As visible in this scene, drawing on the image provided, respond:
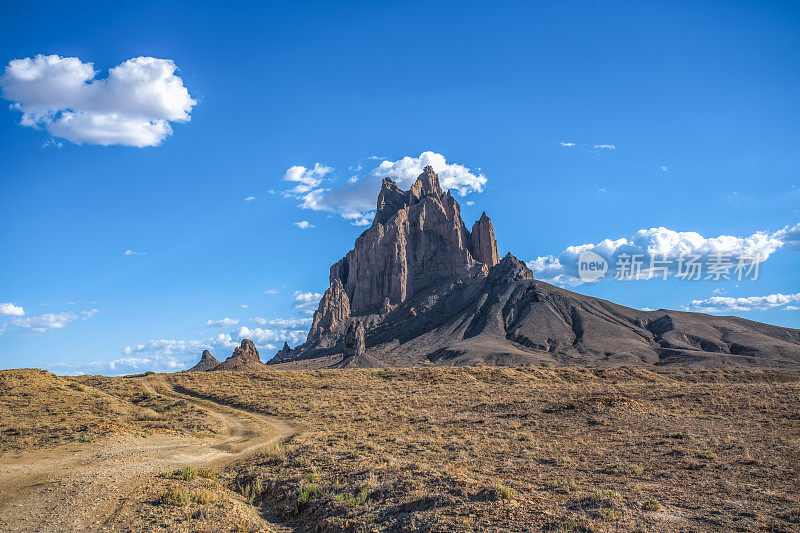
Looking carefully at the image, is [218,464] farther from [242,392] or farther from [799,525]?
[242,392]

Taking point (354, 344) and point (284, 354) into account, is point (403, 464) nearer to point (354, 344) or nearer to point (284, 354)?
point (354, 344)

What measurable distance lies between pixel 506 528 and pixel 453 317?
471ft

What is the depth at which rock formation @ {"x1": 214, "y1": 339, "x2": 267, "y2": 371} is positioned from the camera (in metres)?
104

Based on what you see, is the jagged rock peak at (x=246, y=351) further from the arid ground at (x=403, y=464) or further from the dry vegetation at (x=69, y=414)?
the arid ground at (x=403, y=464)

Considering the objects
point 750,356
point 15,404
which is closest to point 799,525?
point 15,404

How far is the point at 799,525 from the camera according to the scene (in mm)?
10195

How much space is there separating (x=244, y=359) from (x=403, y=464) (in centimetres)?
10250

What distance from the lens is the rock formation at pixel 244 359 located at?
342 ft

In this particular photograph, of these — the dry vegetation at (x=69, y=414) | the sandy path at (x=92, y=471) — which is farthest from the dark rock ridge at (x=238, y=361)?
the sandy path at (x=92, y=471)

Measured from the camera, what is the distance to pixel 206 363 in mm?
117250

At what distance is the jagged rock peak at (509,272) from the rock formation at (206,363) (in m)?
93.7

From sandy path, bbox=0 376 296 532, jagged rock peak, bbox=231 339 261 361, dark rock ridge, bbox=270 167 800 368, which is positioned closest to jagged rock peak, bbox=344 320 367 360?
dark rock ridge, bbox=270 167 800 368

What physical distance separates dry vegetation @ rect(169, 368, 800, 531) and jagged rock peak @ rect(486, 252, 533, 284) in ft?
413

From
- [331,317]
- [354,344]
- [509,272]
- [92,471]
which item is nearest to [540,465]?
[92,471]
